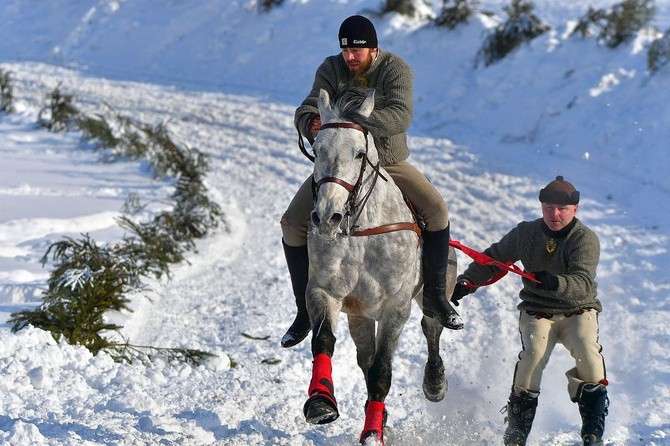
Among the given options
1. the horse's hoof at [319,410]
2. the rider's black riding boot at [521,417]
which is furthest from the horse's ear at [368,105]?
the rider's black riding boot at [521,417]

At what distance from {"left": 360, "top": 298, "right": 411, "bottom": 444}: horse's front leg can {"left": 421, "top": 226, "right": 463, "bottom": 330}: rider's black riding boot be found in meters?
0.54

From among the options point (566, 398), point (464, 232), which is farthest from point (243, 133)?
point (566, 398)

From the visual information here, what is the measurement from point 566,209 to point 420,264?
3.37ft

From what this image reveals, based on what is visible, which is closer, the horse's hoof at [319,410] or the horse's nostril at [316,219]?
the horse's nostril at [316,219]

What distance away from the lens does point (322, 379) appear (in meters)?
4.77

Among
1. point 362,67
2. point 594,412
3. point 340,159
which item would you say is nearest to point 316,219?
point 340,159

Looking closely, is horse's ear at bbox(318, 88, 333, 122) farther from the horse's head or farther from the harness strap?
the harness strap

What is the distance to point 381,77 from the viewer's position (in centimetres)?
531

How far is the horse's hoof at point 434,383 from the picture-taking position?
606 centimetres

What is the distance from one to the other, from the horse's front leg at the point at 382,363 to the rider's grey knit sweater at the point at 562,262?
968mm

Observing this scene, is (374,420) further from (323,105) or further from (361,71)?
(361,71)

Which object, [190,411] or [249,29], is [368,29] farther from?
[249,29]

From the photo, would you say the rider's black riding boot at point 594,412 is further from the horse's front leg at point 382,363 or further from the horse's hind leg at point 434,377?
the horse's front leg at point 382,363

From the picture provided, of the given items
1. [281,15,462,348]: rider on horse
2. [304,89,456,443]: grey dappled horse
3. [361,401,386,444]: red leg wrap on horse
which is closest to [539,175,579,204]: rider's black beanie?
[281,15,462,348]: rider on horse
